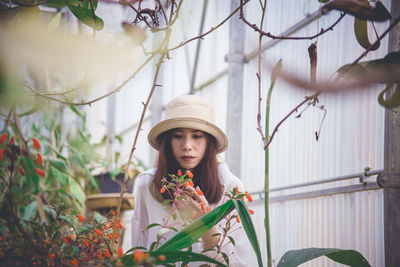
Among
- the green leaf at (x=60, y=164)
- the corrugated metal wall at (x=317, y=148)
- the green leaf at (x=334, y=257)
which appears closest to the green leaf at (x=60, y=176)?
the green leaf at (x=60, y=164)


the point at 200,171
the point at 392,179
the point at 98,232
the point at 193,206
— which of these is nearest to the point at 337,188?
the point at 392,179

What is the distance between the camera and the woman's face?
1.61 meters

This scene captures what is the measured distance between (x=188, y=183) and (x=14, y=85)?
558 millimetres

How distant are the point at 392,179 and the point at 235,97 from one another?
1.98 meters

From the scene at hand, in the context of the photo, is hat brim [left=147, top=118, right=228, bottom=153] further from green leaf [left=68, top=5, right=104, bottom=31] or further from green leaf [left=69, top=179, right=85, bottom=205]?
green leaf [left=69, top=179, right=85, bottom=205]

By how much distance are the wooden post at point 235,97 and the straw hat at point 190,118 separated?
155 centimetres

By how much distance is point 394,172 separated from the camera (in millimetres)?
Answer: 1541

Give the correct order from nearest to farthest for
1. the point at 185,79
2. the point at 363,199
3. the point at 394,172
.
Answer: the point at 394,172 < the point at 363,199 < the point at 185,79

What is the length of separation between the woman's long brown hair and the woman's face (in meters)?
0.04

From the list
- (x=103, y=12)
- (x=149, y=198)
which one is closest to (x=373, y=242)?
(x=149, y=198)

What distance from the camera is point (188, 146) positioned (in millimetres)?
1601

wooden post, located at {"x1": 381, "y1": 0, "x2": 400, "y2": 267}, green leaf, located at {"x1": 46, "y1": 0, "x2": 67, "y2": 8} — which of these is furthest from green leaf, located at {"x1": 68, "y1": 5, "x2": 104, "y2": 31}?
wooden post, located at {"x1": 381, "y1": 0, "x2": 400, "y2": 267}

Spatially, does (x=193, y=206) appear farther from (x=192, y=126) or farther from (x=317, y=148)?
(x=317, y=148)

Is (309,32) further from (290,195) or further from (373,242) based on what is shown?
(373,242)
